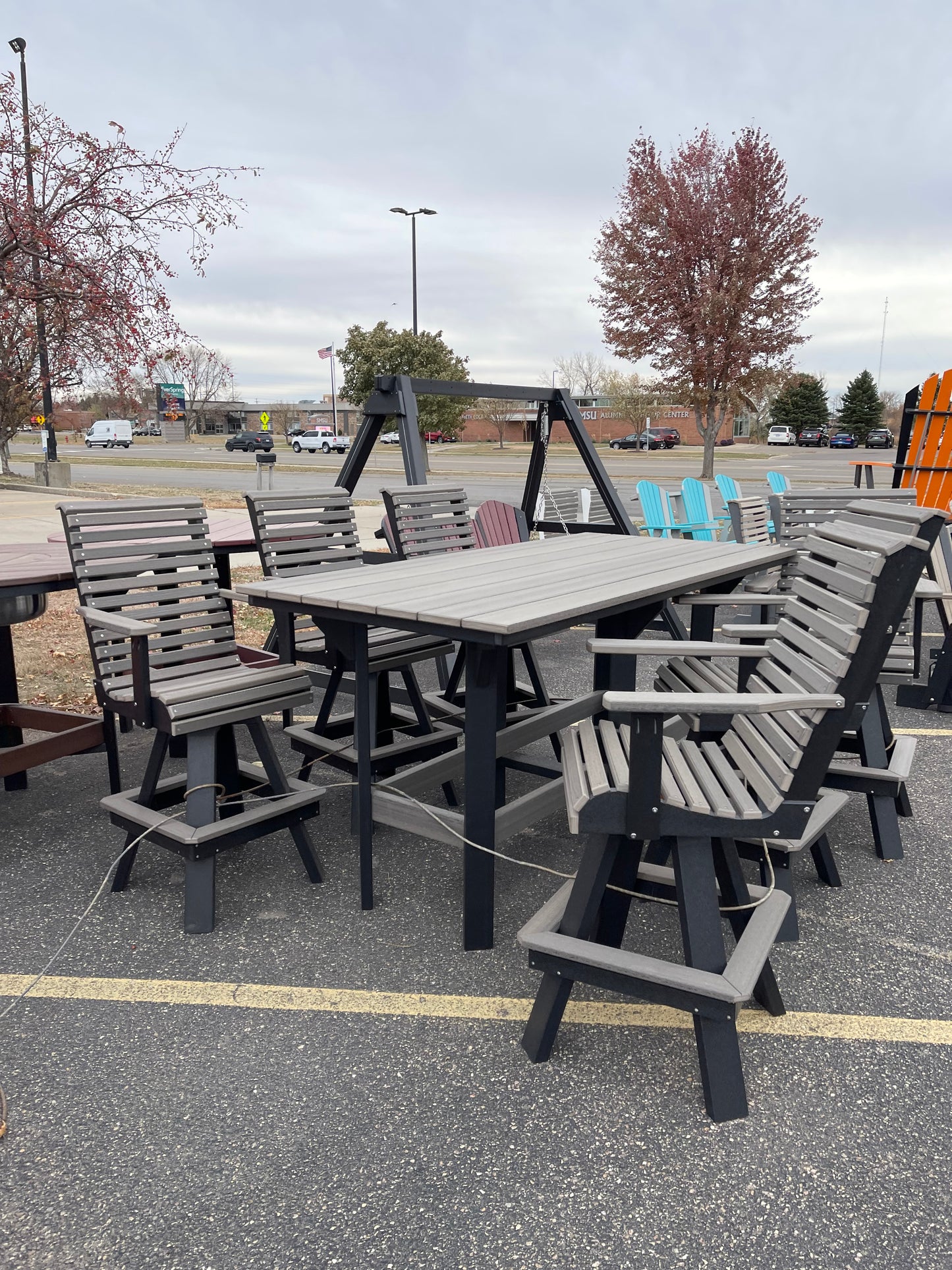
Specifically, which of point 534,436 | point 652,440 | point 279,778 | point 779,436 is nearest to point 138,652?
point 279,778

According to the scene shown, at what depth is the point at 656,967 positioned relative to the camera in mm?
2264

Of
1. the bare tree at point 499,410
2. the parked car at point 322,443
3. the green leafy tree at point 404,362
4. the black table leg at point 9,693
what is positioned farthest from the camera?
the bare tree at point 499,410

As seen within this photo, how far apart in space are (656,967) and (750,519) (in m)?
5.42

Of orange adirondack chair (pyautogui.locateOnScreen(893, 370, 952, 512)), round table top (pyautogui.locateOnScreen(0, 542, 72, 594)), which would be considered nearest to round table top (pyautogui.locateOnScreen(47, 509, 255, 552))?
round table top (pyautogui.locateOnScreen(0, 542, 72, 594))

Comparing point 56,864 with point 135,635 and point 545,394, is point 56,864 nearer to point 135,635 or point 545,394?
point 135,635

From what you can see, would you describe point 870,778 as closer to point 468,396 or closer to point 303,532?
point 303,532

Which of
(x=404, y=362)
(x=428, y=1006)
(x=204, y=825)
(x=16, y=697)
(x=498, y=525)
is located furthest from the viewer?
(x=404, y=362)

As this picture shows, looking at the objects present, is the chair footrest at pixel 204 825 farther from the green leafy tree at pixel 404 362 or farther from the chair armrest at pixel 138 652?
the green leafy tree at pixel 404 362

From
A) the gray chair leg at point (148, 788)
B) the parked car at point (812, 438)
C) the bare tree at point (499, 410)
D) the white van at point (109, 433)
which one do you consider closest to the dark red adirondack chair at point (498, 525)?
the gray chair leg at point (148, 788)

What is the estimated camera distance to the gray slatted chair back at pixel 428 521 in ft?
15.9

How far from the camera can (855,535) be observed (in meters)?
2.52

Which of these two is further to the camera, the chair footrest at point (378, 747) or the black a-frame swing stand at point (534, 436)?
the black a-frame swing stand at point (534, 436)

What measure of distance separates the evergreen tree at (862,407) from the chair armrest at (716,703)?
74893mm

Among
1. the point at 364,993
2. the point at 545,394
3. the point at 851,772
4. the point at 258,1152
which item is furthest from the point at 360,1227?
the point at 545,394
